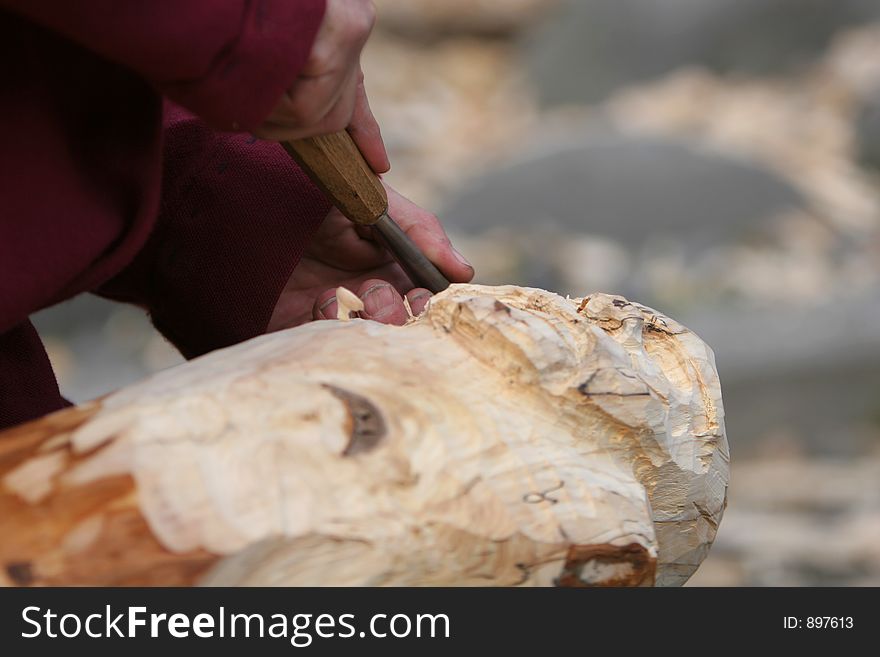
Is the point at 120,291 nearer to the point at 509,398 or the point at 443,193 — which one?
the point at 509,398

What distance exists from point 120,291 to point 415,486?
2.00ft

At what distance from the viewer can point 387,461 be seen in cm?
73

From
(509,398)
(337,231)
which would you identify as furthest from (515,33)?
(509,398)

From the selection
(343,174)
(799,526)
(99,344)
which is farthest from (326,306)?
(99,344)

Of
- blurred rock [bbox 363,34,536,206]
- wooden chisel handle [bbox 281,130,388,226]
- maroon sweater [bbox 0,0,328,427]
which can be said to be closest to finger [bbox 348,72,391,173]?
wooden chisel handle [bbox 281,130,388,226]

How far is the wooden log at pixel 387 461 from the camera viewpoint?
666 mm

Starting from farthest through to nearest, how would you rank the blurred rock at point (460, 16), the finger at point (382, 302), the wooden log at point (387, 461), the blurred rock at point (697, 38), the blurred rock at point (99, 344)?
the blurred rock at point (460, 16) < the blurred rock at point (697, 38) < the blurred rock at point (99, 344) < the finger at point (382, 302) < the wooden log at point (387, 461)

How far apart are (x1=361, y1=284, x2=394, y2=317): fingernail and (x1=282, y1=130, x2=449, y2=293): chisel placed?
0.03 meters

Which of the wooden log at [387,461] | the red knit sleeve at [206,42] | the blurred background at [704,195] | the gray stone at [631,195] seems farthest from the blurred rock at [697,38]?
the red knit sleeve at [206,42]

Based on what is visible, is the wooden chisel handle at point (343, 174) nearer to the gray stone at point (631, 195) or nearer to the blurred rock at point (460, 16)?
the gray stone at point (631, 195)

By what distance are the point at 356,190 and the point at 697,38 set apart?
12.1ft

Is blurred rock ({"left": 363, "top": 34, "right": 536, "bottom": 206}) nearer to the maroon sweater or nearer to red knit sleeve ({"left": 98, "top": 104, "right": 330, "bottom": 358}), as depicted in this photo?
red knit sleeve ({"left": 98, "top": 104, "right": 330, "bottom": 358})

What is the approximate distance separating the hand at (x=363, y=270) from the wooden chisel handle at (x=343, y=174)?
0.31 ft
